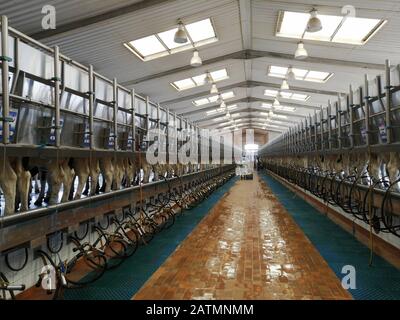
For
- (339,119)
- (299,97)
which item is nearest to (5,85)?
(339,119)

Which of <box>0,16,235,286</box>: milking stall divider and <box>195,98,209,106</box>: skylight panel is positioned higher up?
<box>195,98,209,106</box>: skylight panel

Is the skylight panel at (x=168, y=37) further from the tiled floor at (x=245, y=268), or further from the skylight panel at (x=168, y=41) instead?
the tiled floor at (x=245, y=268)

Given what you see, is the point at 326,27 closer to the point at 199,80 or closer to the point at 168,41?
the point at 168,41

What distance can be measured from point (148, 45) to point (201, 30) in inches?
53.3

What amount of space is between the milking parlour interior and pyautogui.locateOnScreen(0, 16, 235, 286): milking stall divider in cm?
2

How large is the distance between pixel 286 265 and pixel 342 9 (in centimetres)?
470

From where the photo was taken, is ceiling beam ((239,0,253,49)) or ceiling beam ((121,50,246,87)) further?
ceiling beam ((121,50,246,87))

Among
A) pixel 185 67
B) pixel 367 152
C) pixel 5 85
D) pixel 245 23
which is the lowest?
pixel 367 152

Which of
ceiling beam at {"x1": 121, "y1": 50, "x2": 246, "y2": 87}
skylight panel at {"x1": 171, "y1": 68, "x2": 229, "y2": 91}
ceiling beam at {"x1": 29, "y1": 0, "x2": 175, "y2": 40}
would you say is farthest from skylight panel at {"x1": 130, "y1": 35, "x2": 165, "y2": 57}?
skylight panel at {"x1": 171, "y1": 68, "x2": 229, "y2": 91}

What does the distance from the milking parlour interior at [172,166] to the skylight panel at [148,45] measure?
6 cm

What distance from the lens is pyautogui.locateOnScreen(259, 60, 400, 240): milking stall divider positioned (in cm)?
370

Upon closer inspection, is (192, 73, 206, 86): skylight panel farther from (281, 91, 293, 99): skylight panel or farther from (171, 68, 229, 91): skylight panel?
(281, 91, 293, 99): skylight panel

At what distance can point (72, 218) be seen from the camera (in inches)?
117

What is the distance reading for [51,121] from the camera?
9.71ft
